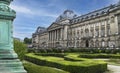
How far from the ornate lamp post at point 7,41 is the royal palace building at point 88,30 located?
6675 cm

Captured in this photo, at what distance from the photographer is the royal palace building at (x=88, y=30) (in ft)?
261

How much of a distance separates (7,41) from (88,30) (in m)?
90.8

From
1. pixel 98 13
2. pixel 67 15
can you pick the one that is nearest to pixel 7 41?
pixel 98 13

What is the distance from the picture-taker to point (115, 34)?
77.5 metres

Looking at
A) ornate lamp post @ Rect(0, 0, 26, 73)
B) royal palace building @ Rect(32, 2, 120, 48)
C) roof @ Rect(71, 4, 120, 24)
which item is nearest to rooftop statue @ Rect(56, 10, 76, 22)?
royal palace building @ Rect(32, 2, 120, 48)

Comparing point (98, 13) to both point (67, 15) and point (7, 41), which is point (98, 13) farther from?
point (7, 41)

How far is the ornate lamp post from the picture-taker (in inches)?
314

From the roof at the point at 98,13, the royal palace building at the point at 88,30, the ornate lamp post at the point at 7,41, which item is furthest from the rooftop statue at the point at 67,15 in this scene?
the ornate lamp post at the point at 7,41

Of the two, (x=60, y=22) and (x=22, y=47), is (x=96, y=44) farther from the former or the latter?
(x=22, y=47)

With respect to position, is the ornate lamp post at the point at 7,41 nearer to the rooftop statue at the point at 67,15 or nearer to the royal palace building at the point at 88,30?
the royal palace building at the point at 88,30

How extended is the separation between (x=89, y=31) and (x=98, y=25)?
23.6ft

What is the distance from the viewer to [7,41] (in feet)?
26.7

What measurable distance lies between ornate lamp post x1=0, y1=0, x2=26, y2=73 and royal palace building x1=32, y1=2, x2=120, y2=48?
219ft

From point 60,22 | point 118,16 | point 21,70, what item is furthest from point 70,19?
point 21,70
